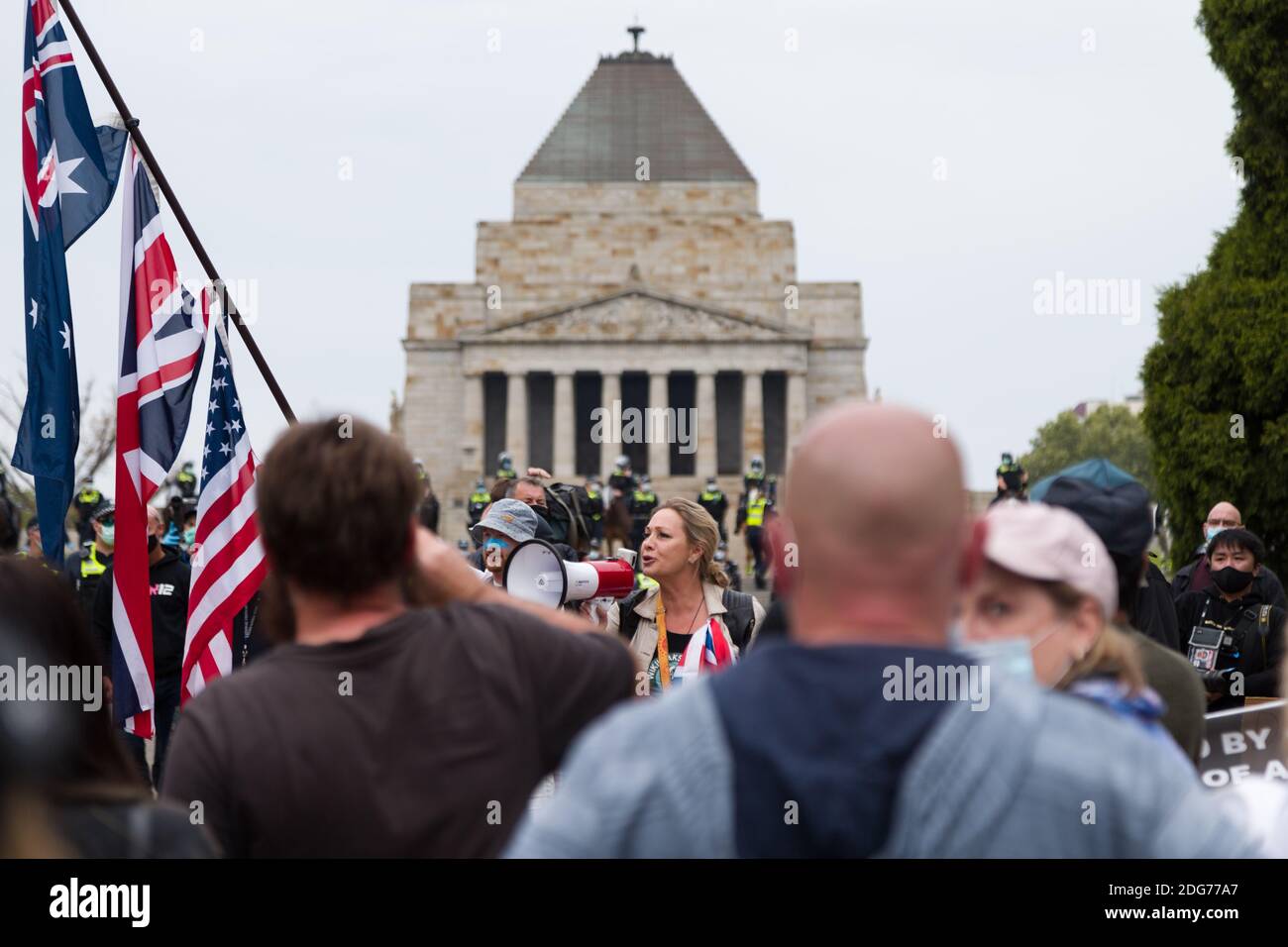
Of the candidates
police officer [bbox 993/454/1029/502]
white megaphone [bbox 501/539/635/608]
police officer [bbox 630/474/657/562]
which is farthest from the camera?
police officer [bbox 630/474/657/562]

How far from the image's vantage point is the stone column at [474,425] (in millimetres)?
60094

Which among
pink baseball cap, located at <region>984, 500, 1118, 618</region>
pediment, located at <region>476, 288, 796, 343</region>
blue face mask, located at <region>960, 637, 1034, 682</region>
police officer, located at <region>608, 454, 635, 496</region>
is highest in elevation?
pediment, located at <region>476, 288, 796, 343</region>

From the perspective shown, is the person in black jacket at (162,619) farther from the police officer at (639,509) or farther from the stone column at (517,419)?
the stone column at (517,419)

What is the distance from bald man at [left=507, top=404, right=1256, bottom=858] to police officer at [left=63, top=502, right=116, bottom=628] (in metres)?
8.71

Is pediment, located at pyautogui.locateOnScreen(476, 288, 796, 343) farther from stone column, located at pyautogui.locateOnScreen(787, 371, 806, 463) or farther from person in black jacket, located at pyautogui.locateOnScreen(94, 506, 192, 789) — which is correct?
person in black jacket, located at pyautogui.locateOnScreen(94, 506, 192, 789)

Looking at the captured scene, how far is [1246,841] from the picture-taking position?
224 centimetres

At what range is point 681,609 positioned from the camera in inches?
276

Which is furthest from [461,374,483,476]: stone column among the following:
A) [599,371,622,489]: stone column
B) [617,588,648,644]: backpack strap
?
[617,588,648,644]: backpack strap

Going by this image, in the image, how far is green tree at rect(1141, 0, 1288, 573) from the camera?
21.8 meters

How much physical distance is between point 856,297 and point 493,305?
42.5ft

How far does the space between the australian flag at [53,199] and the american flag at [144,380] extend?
→ 0.19 m

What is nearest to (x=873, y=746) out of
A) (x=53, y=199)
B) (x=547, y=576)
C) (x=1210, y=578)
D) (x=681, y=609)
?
(x=547, y=576)

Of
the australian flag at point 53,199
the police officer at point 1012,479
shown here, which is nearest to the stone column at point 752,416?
the police officer at point 1012,479
